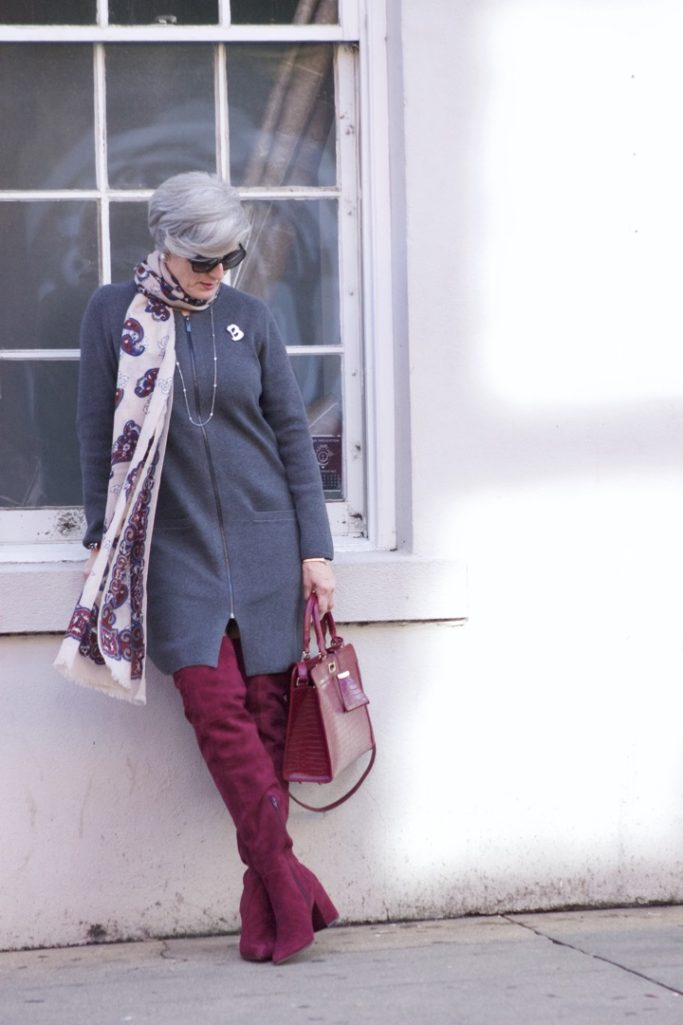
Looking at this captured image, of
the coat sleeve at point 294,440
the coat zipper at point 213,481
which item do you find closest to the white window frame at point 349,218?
the coat sleeve at point 294,440

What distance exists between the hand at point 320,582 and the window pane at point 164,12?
1.63m

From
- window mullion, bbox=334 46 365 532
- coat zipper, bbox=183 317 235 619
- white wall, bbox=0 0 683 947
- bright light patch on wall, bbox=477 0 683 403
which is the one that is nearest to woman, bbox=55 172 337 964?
coat zipper, bbox=183 317 235 619

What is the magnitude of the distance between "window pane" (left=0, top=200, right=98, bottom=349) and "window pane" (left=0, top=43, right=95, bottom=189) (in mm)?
81

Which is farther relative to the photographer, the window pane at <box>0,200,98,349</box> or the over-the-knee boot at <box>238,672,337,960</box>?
the window pane at <box>0,200,98,349</box>

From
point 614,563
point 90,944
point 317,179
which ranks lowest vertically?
point 90,944

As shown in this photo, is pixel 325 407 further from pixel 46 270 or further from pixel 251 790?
pixel 251 790

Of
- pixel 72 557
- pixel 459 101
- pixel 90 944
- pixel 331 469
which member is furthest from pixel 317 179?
pixel 90 944

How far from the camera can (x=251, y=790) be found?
3.90 metres

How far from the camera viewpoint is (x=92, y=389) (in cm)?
401

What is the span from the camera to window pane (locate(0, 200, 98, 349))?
4.46 meters

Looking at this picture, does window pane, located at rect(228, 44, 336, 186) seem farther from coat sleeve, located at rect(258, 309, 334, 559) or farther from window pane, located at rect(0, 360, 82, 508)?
window pane, located at rect(0, 360, 82, 508)

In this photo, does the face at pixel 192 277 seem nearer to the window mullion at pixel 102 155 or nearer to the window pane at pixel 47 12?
the window mullion at pixel 102 155

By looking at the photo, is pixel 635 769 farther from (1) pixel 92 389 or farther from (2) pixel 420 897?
(1) pixel 92 389

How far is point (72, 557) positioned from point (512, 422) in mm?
1293
